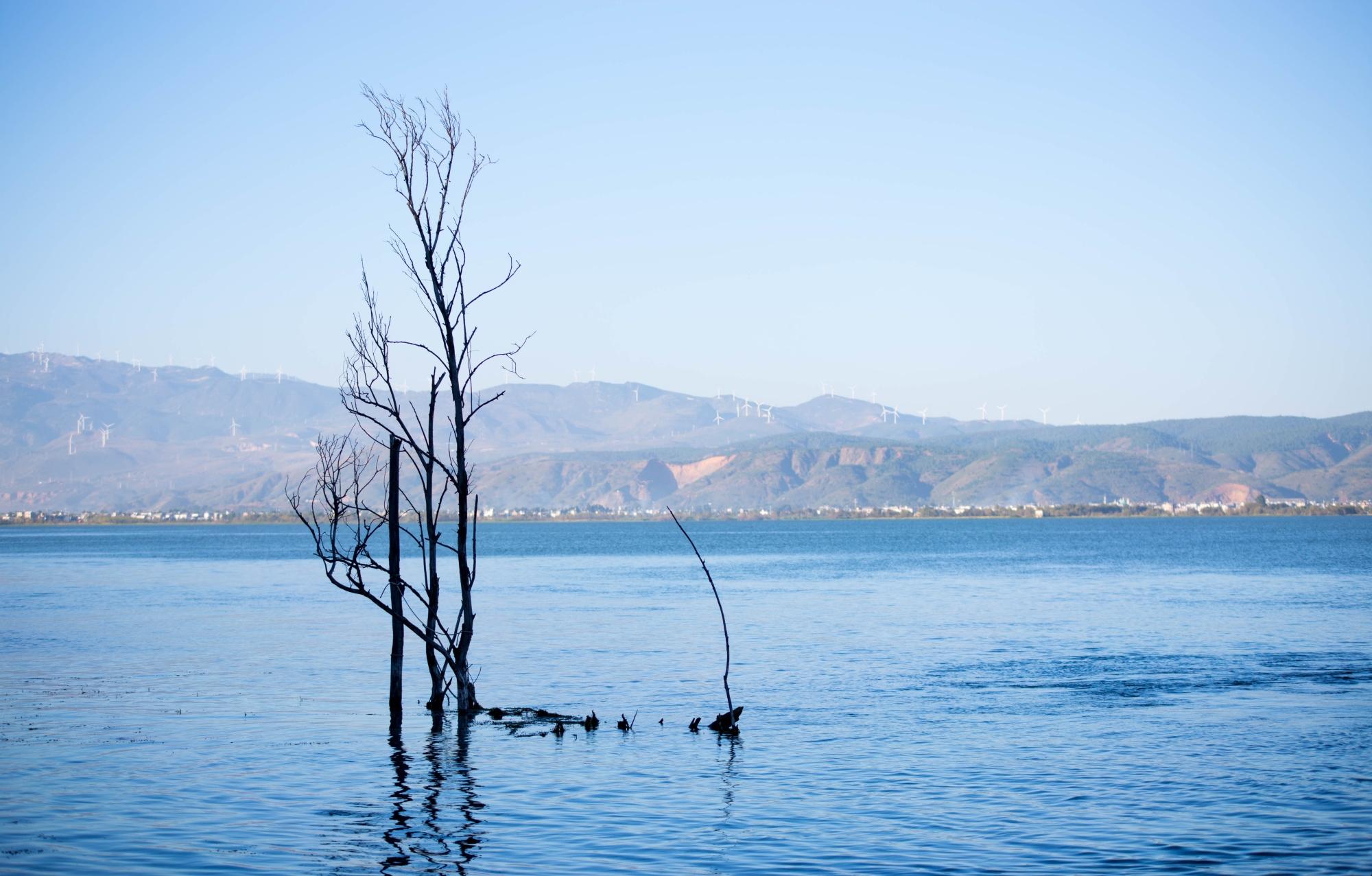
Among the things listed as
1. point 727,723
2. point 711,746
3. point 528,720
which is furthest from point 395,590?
point 727,723

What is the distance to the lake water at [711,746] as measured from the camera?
15797mm

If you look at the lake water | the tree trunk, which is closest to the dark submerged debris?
the lake water

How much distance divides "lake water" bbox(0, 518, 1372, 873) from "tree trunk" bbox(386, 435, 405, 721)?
903mm

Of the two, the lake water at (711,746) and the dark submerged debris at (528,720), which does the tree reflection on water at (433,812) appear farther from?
the dark submerged debris at (528,720)

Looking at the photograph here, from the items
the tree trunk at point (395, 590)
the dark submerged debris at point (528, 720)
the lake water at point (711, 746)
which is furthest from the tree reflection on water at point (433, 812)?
the dark submerged debris at point (528, 720)

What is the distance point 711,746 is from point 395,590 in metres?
6.33

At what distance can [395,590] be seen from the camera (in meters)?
23.5

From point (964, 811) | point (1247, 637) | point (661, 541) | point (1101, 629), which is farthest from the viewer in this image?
point (661, 541)

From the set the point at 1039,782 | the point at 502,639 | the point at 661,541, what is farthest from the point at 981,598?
the point at 661,541

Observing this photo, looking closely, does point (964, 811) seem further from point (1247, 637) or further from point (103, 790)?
point (1247, 637)

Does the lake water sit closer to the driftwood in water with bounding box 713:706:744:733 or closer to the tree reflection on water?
the tree reflection on water

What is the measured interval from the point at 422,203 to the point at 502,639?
22.7m

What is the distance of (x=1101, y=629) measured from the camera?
45344 mm

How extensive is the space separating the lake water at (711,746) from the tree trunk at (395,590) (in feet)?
2.96
